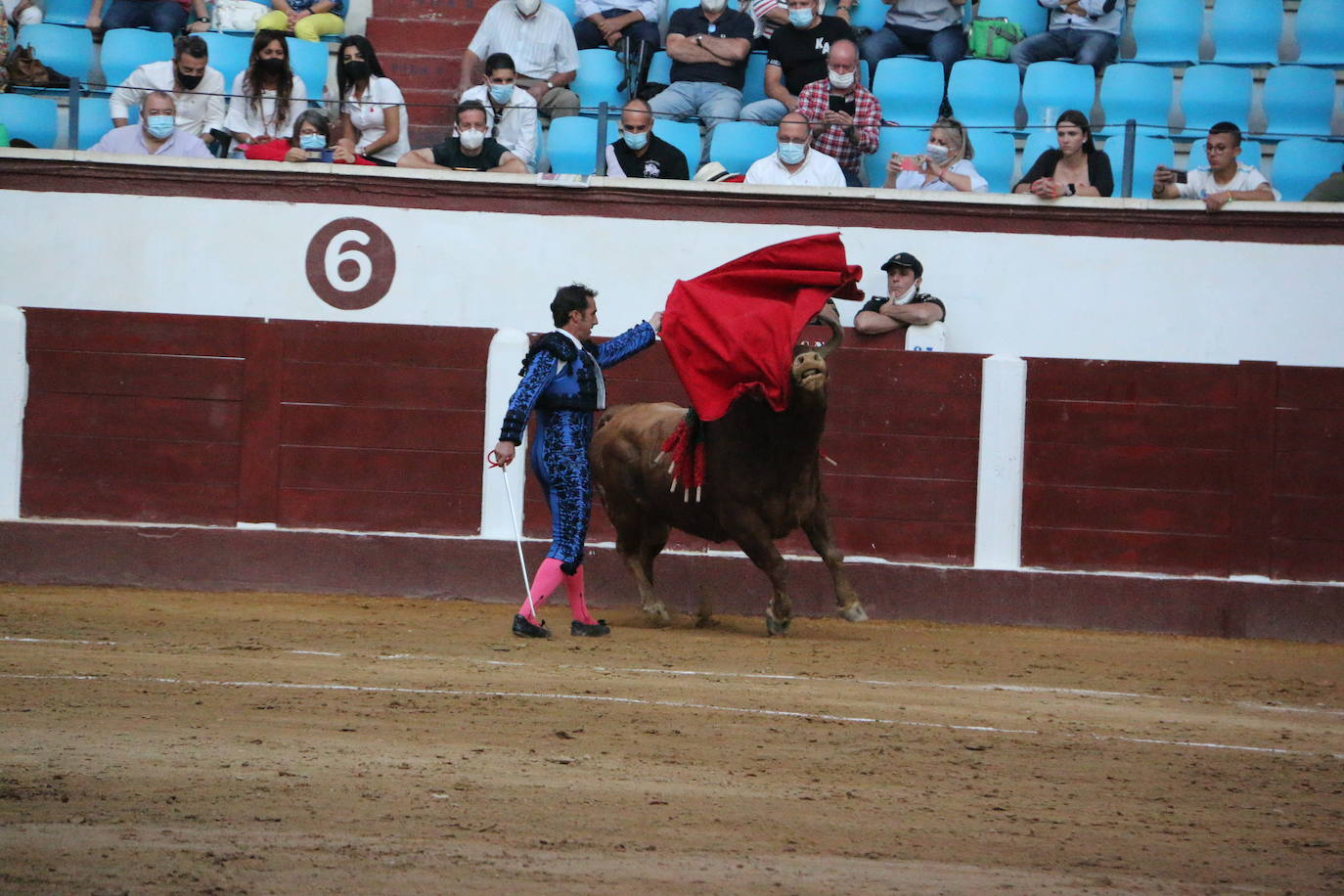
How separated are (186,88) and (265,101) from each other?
2.06ft

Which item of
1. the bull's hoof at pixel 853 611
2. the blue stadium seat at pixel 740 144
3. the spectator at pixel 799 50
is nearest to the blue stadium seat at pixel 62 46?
the blue stadium seat at pixel 740 144

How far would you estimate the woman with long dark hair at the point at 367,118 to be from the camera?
9.63 meters

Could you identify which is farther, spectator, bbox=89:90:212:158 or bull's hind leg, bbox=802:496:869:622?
spectator, bbox=89:90:212:158

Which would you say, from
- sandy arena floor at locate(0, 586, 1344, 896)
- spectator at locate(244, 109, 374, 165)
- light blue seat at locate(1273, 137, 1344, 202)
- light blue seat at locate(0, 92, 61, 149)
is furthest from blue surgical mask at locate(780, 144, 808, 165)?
light blue seat at locate(0, 92, 61, 149)

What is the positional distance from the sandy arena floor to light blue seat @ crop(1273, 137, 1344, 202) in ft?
11.1

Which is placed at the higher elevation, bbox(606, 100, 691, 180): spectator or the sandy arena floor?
bbox(606, 100, 691, 180): spectator

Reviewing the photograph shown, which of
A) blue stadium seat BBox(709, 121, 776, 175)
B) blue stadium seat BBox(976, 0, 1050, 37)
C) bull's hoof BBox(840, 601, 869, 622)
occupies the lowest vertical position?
bull's hoof BBox(840, 601, 869, 622)

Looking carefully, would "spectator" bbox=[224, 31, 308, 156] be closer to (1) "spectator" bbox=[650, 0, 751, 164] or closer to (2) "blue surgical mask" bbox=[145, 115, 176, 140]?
(2) "blue surgical mask" bbox=[145, 115, 176, 140]

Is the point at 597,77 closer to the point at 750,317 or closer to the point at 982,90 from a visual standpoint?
the point at 982,90

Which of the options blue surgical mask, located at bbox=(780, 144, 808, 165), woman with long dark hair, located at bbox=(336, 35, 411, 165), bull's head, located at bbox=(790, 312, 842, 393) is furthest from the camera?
woman with long dark hair, located at bbox=(336, 35, 411, 165)

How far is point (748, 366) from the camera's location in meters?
7.29

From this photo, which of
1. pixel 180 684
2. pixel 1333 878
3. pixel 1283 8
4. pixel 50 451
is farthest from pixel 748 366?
pixel 1283 8

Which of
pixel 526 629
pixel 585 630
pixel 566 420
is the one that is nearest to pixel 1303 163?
pixel 566 420

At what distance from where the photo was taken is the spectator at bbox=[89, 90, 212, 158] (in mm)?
9492
